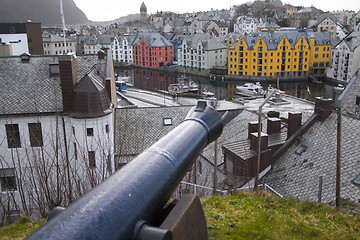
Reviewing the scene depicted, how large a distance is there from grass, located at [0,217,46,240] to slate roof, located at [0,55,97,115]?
21.8 ft

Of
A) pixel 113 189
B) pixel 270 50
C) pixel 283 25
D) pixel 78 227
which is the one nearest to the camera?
pixel 78 227

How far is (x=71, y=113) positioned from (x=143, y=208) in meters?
13.5

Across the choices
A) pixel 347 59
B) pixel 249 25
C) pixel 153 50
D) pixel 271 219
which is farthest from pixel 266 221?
pixel 249 25

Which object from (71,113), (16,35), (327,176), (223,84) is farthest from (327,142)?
(223,84)

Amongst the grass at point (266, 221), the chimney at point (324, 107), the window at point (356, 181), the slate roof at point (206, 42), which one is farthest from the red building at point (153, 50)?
the grass at point (266, 221)

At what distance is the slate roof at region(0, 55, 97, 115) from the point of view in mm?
16625

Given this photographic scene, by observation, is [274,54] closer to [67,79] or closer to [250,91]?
[250,91]

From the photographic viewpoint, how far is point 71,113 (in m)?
16.6

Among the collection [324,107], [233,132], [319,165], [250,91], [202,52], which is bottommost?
[250,91]

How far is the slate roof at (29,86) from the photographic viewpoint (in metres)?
16.6

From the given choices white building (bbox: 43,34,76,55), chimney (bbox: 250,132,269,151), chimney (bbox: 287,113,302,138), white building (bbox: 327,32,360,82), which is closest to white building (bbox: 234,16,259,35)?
white building (bbox: 327,32,360,82)

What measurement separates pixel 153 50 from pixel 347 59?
52379 mm

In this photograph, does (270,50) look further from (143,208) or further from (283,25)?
(143,208)

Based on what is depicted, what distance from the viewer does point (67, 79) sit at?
17.1 m
